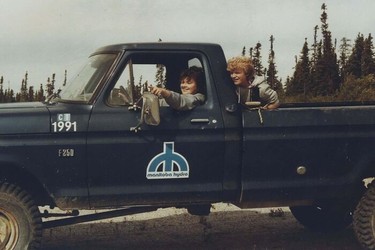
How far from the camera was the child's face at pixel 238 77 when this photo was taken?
17.7ft

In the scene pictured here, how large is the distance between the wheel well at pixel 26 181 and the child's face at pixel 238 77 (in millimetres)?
2118

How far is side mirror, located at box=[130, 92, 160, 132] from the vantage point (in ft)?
15.7

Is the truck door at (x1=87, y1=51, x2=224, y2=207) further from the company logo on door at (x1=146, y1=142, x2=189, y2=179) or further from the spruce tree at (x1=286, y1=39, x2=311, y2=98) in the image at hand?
the spruce tree at (x1=286, y1=39, x2=311, y2=98)

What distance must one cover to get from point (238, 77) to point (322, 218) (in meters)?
2.44

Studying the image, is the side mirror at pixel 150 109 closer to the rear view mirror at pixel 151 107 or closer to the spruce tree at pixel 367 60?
the rear view mirror at pixel 151 107

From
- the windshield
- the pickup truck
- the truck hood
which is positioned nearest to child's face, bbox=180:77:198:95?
the pickup truck

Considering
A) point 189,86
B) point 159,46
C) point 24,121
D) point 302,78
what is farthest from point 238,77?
point 302,78

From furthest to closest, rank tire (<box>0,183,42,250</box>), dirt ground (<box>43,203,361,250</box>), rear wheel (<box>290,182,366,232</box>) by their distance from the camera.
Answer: dirt ground (<box>43,203,361,250</box>), rear wheel (<box>290,182,366,232</box>), tire (<box>0,183,42,250</box>)

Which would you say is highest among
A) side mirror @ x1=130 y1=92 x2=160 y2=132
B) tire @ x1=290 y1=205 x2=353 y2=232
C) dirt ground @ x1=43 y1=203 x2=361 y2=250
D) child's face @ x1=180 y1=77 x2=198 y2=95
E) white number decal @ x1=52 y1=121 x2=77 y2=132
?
child's face @ x1=180 y1=77 x2=198 y2=95

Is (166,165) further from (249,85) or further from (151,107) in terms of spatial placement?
(249,85)

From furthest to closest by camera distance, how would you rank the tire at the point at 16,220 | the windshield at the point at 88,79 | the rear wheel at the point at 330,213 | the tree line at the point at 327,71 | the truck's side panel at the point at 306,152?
the tree line at the point at 327,71
the rear wheel at the point at 330,213
the truck's side panel at the point at 306,152
the windshield at the point at 88,79
the tire at the point at 16,220

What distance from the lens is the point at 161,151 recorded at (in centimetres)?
507

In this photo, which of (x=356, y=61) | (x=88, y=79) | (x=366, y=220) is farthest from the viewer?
(x=356, y=61)

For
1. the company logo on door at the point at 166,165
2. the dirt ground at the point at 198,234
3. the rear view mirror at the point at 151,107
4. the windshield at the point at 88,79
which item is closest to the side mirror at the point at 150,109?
the rear view mirror at the point at 151,107
